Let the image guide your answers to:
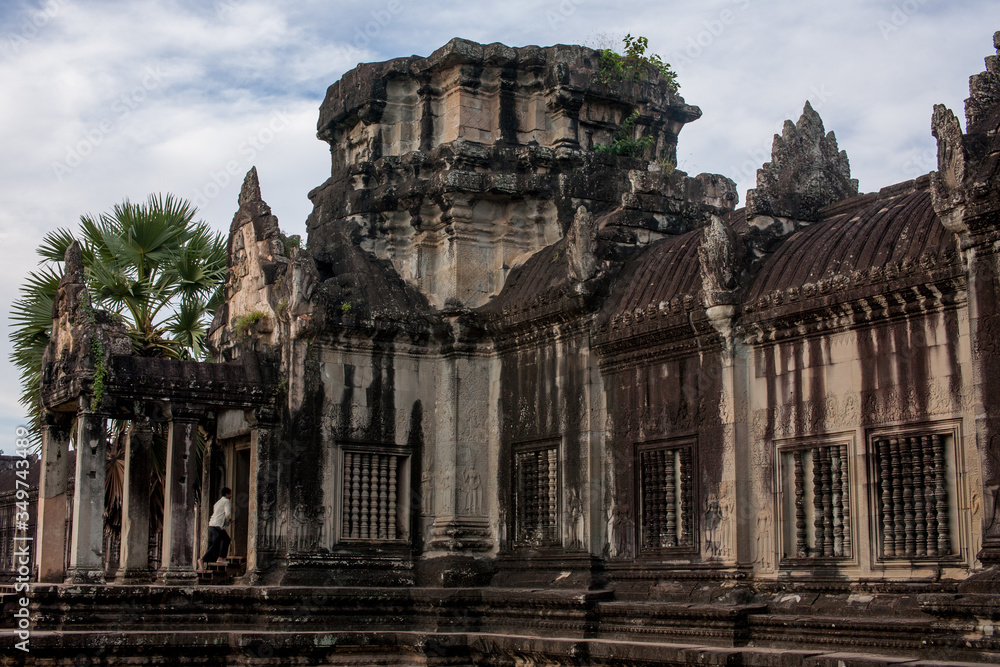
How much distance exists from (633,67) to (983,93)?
8080 millimetres

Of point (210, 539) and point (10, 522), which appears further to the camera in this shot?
point (10, 522)

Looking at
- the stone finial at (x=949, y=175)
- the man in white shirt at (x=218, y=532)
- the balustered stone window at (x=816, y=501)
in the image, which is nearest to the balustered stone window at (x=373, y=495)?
the man in white shirt at (x=218, y=532)

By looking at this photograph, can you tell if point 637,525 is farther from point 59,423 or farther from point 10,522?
point 10,522

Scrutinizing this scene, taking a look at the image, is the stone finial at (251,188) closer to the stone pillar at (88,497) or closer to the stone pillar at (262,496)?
the stone pillar at (262,496)

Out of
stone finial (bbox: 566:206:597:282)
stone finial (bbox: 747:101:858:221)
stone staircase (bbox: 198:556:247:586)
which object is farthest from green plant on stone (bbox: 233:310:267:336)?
stone finial (bbox: 747:101:858:221)

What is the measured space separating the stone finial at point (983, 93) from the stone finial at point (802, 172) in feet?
10.7

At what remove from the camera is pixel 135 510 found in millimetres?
18281

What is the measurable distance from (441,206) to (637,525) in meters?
5.73

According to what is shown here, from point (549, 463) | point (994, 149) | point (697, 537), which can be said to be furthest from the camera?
point (549, 463)

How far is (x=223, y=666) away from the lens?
15.4 metres

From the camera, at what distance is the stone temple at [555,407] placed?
12164mm

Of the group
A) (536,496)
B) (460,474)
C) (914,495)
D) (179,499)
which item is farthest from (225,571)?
(914,495)

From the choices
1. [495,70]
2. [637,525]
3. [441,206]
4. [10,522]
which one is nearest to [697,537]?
[637,525]

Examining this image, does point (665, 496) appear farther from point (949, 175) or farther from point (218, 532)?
point (218, 532)
